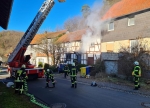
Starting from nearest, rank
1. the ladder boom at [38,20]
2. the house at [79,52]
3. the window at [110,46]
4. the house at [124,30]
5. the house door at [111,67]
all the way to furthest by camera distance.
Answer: the ladder boom at [38,20] < the house at [124,30] < the house door at [111,67] < the window at [110,46] < the house at [79,52]

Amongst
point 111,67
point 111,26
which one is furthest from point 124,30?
point 111,67

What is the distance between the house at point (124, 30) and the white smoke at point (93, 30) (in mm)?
1148

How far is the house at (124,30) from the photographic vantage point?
16.5 meters

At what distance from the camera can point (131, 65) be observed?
14766mm

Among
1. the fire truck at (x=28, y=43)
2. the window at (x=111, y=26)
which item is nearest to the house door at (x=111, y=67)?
the window at (x=111, y=26)

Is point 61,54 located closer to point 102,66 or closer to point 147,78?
point 102,66

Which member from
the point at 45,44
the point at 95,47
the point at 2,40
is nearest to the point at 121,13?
the point at 95,47

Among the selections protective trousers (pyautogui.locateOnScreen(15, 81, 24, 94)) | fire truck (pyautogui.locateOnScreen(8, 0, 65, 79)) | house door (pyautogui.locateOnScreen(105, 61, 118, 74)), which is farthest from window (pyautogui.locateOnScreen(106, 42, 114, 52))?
protective trousers (pyautogui.locateOnScreen(15, 81, 24, 94))

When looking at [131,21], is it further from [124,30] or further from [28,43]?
[28,43]

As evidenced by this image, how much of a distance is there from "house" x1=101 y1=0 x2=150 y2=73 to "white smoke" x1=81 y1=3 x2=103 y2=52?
1.15 m

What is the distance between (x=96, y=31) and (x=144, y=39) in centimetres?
774

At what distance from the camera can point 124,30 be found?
61.0 feet

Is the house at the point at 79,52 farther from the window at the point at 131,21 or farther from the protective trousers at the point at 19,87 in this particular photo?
the protective trousers at the point at 19,87

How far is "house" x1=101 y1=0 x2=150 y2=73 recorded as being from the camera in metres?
16.5
